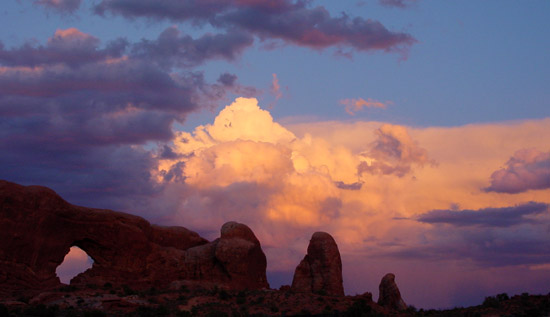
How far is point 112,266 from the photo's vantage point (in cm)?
5738

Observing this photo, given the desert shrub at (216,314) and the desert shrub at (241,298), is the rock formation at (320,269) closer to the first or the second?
the desert shrub at (241,298)

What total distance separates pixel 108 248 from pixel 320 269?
57.0 feet

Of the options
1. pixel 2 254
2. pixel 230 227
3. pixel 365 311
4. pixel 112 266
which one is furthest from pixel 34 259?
pixel 365 311

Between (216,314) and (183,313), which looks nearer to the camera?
(216,314)

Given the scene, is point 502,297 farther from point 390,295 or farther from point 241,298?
point 241,298

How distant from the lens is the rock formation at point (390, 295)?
5459 cm

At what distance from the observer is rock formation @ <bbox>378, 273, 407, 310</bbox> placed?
54.6 metres

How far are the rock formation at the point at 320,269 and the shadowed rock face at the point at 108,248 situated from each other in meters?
4.34

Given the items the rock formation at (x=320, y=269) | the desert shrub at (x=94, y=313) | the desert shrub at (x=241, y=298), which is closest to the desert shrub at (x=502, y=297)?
the rock formation at (x=320, y=269)

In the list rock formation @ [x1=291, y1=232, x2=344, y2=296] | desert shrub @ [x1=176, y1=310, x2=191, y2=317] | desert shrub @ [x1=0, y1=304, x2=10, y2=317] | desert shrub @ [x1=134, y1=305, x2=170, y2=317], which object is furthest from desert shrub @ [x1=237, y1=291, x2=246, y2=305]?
desert shrub @ [x1=0, y1=304, x2=10, y2=317]

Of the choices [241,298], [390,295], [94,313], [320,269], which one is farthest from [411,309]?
[94,313]

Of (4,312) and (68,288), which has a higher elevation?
(68,288)

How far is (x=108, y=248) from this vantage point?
57.4 metres

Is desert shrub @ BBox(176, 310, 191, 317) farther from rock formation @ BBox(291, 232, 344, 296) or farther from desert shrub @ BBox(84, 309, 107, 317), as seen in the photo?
rock formation @ BBox(291, 232, 344, 296)
